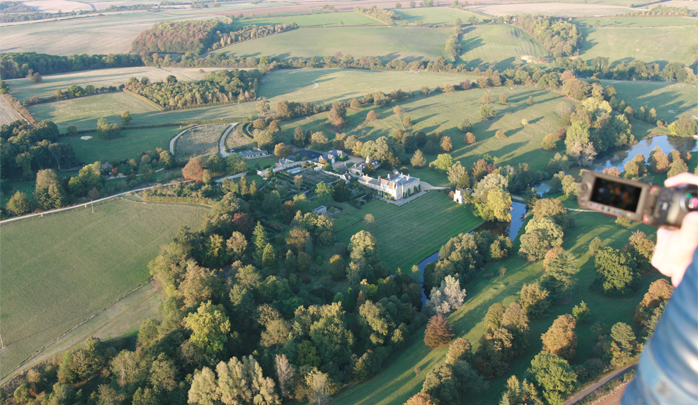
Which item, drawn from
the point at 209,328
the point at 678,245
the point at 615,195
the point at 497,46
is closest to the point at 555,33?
the point at 497,46

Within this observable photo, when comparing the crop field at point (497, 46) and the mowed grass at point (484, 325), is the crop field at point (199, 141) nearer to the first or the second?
the mowed grass at point (484, 325)

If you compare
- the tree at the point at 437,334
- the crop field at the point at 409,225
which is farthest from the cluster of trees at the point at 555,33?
the tree at the point at 437,334

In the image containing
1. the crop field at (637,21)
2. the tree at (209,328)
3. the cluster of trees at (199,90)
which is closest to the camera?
the tree at (209,328)

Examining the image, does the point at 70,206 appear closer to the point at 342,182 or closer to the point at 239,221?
the point at 239,221

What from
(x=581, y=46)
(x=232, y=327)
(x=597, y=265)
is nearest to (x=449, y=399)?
(x=232, y=327)

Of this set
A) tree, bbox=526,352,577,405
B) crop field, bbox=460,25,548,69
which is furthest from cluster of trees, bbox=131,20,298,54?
tree, bbox=526,352,577,405

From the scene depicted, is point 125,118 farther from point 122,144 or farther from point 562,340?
point 562,340
